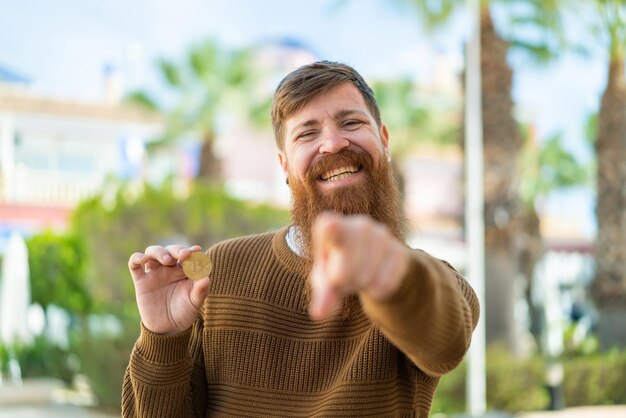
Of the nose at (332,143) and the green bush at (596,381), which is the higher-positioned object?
the nose at (332,143)

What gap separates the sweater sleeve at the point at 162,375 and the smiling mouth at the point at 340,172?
0.43 meters

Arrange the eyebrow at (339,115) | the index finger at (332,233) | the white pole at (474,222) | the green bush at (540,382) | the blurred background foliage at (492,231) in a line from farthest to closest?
the green bush at (540,382)
the blurred background foliage at (492,231)
the white pole at (474,222)
the eyebrow at (339,115)
the index finger at (332,233)

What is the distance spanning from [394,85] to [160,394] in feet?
53.8

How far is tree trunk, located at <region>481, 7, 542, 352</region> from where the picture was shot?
13750 millimetres

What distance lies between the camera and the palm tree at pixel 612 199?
45.1 ft

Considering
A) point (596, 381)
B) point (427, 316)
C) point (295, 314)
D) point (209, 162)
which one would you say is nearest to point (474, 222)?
point (596, 381)

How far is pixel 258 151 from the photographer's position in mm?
27531

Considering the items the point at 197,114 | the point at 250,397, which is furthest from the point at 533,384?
the point at 250,397

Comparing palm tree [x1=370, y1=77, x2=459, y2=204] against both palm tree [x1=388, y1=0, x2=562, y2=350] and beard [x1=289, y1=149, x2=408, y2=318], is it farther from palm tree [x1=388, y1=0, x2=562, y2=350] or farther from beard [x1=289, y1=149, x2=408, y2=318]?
beard [x1=289, y1=149, x2=408, y2=318]

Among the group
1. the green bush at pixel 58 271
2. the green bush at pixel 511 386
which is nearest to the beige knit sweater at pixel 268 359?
the green bush at pixel 511 386

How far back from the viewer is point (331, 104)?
2025 millimetres

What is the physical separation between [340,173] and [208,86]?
16.7 m

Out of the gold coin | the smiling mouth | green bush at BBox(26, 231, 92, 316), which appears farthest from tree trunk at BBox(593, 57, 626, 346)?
the gold coin

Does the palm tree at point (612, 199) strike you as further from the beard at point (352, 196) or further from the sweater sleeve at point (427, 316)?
the sweater sleeve at point (427, 316)
